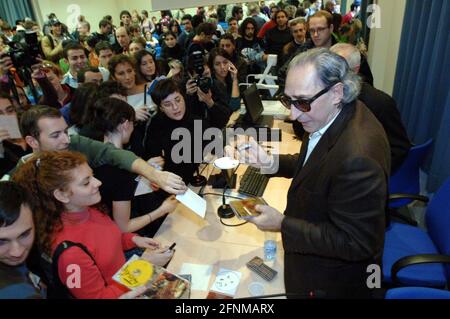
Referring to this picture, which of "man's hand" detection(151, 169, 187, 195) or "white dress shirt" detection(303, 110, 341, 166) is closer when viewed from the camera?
"white dress shirt" detection(303, 110, 341, 166)

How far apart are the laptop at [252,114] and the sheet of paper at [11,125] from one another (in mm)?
1767

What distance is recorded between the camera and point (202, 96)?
2.98m

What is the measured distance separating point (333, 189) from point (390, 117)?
1.40 metres

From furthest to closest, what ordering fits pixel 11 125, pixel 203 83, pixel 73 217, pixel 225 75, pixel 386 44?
pixel 386 44 → pixel 225 75 → pixel 203 83 → pixel 11 125 → pixel 73 217

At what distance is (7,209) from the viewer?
3.86ft

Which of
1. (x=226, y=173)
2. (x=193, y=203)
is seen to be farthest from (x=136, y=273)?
(x=226, y=173)

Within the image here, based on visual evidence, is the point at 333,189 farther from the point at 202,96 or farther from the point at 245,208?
the point at 202,96

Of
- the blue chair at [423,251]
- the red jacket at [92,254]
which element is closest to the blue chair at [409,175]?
the blue chair at [423,251]

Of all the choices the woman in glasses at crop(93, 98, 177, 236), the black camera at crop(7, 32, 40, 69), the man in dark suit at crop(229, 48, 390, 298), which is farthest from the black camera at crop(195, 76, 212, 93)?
the man in dark suit at crop(229, 48, 390, 298)

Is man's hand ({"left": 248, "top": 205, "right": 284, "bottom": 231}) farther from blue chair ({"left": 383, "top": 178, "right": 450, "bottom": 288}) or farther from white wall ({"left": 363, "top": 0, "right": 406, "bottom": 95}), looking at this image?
white wall ({"left": 363, "top": 0, "right": 406, "bottom": 95})

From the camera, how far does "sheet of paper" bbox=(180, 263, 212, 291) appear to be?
145 cm

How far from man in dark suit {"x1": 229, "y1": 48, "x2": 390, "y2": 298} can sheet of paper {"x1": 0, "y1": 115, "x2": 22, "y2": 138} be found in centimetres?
170

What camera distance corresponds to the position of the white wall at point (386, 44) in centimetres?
383
